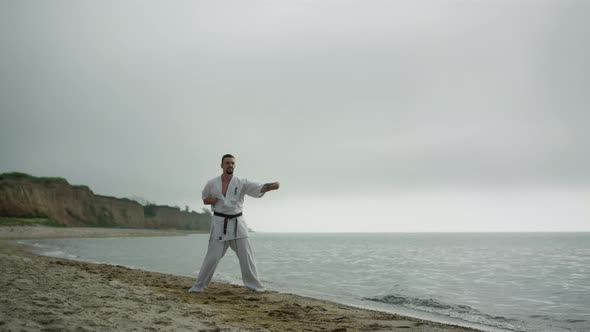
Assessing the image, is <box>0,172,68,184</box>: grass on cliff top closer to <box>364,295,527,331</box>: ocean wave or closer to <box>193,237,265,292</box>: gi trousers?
<box>193,237,265,292</box>: gi trousers

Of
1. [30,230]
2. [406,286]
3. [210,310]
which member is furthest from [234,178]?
[30,230]

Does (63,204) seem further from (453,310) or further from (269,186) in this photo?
(453,310)

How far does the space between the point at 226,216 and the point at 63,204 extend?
188 feet

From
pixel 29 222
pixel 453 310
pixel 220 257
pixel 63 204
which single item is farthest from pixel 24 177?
pixel 453 310

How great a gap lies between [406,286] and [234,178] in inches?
261

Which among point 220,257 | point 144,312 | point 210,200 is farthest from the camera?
point 220,257

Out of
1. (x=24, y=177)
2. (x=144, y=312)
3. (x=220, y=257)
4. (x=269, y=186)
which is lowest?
(x=144, y=312)

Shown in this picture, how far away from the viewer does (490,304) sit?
8.64 m

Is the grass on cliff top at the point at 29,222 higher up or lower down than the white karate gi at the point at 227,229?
lower down

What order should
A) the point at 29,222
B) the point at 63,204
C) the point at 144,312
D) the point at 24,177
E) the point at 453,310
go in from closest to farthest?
1. the point at 144,312
2. the point at 453,310
3. the point at 29,222
4. the point at 24,177
5. the point at 63,204

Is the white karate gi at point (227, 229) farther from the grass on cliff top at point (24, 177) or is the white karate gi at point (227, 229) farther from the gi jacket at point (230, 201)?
the grass on cliff top at point (24, 177)

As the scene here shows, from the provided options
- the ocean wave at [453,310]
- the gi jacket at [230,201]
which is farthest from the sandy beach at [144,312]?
the ocean wave at [453,310]

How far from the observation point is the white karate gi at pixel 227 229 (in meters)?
6.79

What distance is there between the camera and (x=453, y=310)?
771 cm
